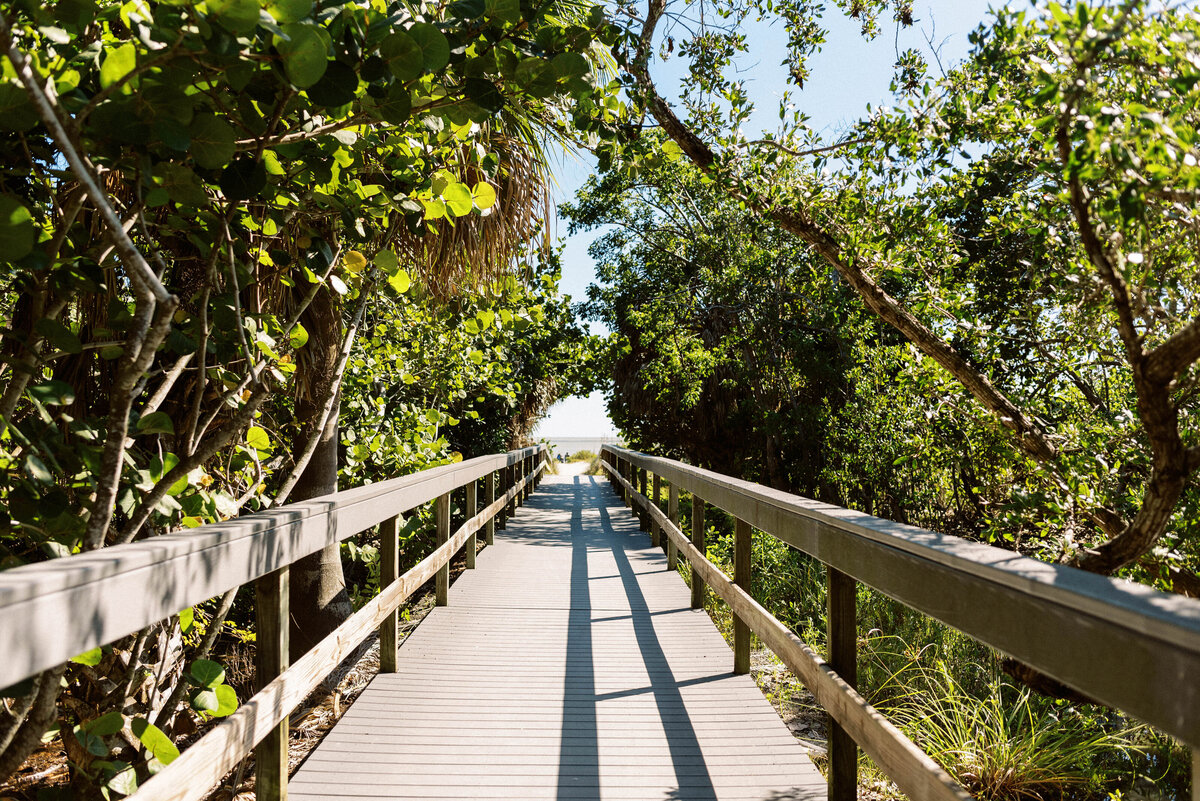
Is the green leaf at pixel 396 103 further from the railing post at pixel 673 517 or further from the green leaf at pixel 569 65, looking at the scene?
the railing post at pixel 673 517

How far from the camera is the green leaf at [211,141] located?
1.62 meters

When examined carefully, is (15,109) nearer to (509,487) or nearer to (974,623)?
(974,623)

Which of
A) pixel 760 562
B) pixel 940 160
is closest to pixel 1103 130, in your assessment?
pixel 940 160

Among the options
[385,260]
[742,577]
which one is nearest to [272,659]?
[385,260]

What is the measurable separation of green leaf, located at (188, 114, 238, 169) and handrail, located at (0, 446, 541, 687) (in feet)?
2.76

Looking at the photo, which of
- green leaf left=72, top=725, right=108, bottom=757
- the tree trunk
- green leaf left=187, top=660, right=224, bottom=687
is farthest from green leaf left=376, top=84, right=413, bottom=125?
the tree trunk

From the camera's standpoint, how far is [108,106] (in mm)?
1534

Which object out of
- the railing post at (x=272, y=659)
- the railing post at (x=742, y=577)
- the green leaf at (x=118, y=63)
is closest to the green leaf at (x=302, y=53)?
the green leaf at (x=118, y=63)

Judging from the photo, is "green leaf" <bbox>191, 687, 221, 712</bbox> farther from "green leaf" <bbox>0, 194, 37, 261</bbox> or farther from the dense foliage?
"green leaf" <bbox>0, 194, 37, 261</bbox>

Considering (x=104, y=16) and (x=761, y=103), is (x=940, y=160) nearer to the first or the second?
(x=761, y=103)

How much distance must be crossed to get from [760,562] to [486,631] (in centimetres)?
469

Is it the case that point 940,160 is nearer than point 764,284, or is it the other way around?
point 940,160

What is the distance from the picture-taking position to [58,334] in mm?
1786

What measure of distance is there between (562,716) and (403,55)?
260 centimetres
